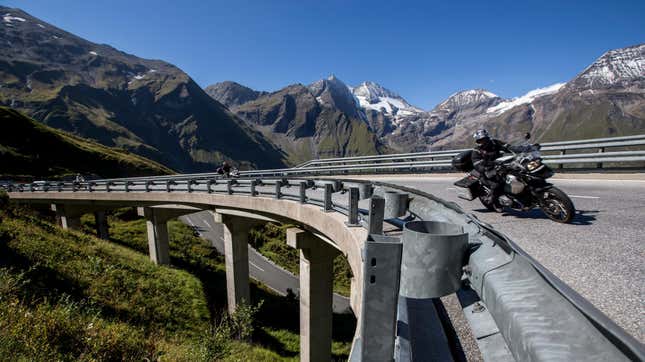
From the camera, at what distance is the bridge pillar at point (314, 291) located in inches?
436

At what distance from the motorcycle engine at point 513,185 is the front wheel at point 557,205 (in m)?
0.41

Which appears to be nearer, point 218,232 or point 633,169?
point 633,169

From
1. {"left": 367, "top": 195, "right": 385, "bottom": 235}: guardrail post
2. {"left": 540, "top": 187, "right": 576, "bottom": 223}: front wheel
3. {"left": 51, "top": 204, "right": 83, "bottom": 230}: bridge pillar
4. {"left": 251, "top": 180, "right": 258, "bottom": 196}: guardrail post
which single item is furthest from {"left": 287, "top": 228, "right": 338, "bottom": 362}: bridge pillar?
{"left": 51, "top": 204, "right": 83, "bottom": 230}: bridge pillar

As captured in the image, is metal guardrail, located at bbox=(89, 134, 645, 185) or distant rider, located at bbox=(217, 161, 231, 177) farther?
distant rider, located at bbox=(217, 161, 231, 177)

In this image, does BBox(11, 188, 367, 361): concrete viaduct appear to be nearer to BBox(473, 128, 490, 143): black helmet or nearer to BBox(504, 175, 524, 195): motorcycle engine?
BBox(504, 175, 524, 195): motorcycle engine

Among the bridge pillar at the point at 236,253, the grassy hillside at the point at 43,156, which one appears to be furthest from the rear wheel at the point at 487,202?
the grassy hillside at the point at 43,156

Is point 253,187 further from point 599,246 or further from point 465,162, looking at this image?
point 599,246

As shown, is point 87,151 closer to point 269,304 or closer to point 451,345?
point 269,304

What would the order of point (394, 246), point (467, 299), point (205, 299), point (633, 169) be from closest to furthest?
point (394, 246) < point (467, 299) < point (633, 169) < point (205, 299)

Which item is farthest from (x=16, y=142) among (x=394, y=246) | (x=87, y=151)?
(x=394, y=246)

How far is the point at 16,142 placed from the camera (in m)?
61.7

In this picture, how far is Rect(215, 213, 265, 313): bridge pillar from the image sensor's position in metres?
15.8

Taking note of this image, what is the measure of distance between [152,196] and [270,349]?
11613 mm

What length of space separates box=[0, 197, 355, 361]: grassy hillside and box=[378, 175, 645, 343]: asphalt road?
6188 millimetres
